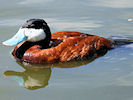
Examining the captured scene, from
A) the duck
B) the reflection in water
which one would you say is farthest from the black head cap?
the reflection in water

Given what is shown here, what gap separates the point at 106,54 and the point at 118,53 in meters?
0.22

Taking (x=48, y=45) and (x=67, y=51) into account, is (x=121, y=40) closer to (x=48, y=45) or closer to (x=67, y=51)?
(x=67, y=51)

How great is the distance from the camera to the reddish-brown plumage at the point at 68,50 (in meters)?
6.01

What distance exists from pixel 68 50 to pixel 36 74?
657 mm

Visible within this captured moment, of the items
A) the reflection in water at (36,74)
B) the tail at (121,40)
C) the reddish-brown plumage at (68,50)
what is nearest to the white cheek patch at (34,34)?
the reddish-brown plumage at (68,50)

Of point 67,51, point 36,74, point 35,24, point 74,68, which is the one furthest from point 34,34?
point 74,68

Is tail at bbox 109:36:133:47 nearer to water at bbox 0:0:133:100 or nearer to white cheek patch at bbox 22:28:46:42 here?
water at bbox 0:0:133:100

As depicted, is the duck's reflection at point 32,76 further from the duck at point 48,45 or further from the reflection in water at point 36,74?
the duck at point 48,45

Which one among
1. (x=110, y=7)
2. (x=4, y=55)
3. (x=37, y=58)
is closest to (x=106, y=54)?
(x=37, y=58)

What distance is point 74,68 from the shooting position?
5.93 meters

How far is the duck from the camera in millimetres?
6020

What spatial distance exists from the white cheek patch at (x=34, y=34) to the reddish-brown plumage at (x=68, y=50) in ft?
0.45

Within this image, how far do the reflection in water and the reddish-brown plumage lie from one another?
3.3 inches

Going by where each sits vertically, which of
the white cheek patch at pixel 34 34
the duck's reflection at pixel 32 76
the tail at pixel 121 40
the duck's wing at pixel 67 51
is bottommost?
the duck's reflection at pixel 32 76
